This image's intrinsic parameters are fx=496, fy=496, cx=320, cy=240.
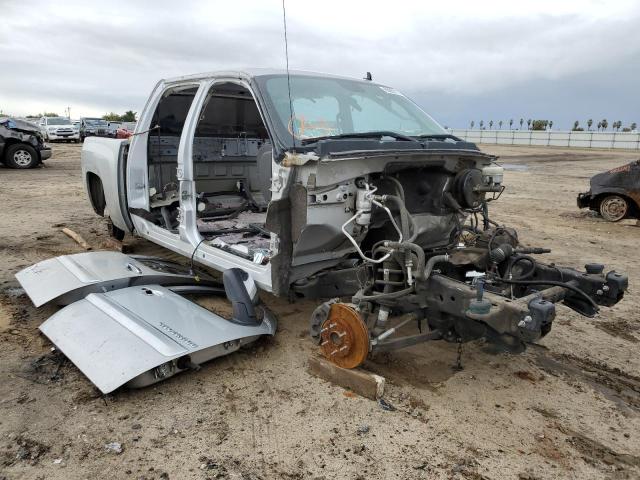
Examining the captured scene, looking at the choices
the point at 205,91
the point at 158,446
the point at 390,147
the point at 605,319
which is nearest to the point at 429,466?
the point at 158,446

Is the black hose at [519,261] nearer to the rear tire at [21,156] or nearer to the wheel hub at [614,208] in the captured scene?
the wheel hub at [614,208]

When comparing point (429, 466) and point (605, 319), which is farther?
point (605, 319)

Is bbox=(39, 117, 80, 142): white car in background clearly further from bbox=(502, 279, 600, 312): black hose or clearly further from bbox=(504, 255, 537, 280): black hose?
bbox=(502, 279, 600, 312): black hose

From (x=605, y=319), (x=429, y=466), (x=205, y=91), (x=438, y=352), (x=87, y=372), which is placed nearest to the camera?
(x=429, y=466)

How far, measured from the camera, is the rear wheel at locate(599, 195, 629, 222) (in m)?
9.22

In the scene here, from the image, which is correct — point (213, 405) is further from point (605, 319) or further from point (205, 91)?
point (605, 319)

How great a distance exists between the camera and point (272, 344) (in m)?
3.82

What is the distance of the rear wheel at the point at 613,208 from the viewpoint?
30.2ft

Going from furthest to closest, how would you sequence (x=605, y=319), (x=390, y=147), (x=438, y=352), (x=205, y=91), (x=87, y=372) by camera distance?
(x=605, y=319)
(x=205, y=91)
(x=438, y=352)
(x=390, y=147)
(x=87, y=372)

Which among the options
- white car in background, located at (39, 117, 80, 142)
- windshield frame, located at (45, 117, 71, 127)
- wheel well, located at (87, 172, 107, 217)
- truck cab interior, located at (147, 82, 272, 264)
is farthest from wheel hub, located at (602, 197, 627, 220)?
windshield frame, located at (45, 117, 71, 127)

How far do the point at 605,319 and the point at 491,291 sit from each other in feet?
6.85

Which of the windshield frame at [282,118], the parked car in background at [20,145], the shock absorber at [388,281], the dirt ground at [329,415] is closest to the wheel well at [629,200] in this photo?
A: the dirt ground at [329,415]

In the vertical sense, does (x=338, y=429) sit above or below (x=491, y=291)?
Answer: below

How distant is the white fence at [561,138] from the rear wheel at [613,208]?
3112 cm
